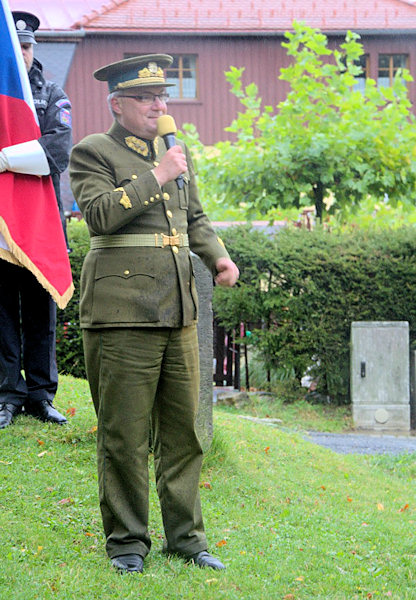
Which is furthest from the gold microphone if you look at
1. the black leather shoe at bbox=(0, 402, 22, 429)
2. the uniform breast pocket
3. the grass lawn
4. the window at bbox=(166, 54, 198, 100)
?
the window at bbox=(166, 54, 198, 100)

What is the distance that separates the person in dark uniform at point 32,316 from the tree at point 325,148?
7.49m

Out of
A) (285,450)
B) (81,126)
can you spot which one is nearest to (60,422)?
(285,450)

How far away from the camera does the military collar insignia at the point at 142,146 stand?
13.5 ft

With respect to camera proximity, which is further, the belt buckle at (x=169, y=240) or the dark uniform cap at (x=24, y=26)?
the dark uniform cap at (x=24, y=26)

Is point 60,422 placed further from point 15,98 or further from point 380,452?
point 380,452

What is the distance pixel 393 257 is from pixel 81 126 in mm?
13725

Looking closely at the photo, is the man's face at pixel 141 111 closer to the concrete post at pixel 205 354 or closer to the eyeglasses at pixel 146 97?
the eyeglasses at pixel 146 97

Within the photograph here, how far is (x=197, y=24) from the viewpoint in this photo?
22.9m

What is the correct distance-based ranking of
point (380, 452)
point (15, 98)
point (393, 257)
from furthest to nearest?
point (393, 257) < point (380, 452) < point (15, 98)

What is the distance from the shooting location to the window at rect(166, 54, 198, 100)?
2325 centimetres

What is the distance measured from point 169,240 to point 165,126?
52cm

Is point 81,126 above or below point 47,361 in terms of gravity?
above

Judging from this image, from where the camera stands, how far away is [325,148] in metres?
13.0

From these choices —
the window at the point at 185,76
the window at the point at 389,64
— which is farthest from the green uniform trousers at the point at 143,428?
the window at the point at 389,64
